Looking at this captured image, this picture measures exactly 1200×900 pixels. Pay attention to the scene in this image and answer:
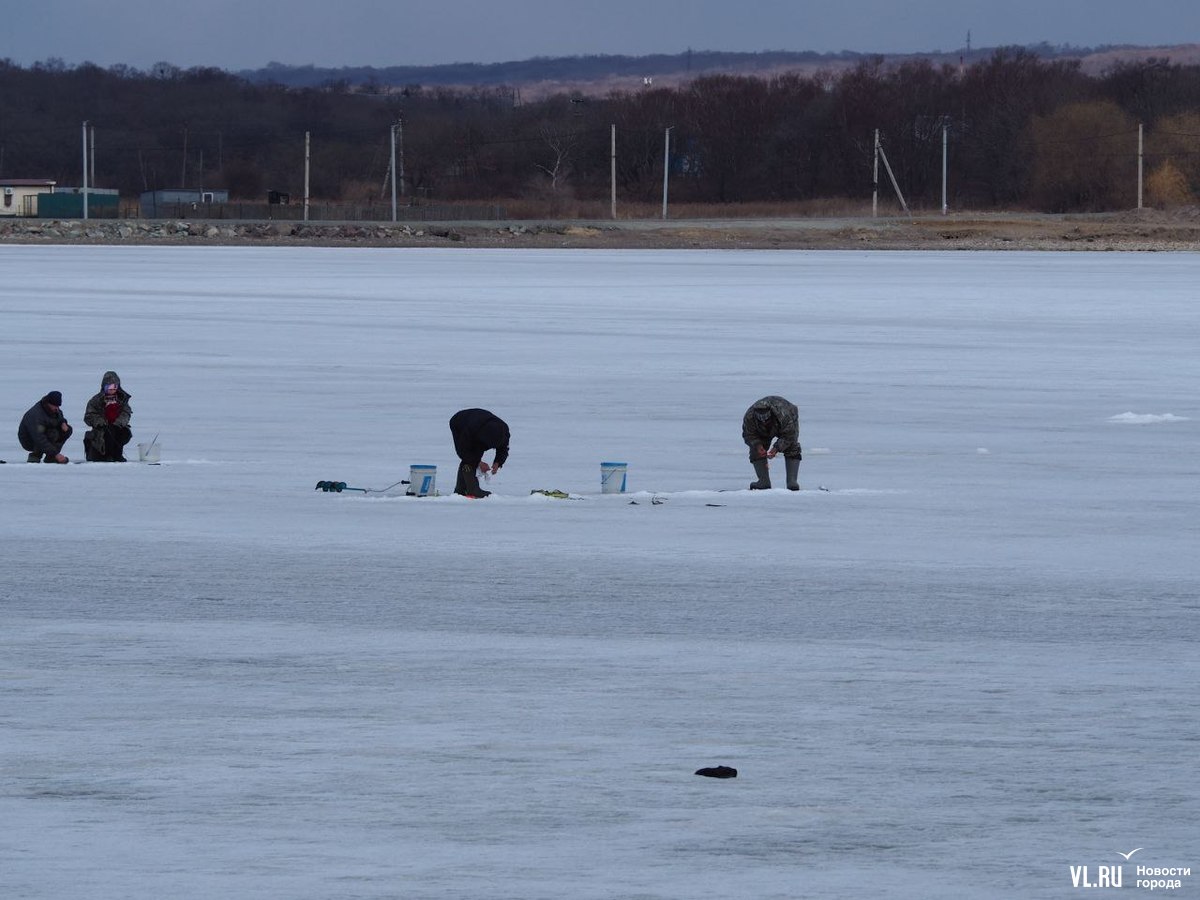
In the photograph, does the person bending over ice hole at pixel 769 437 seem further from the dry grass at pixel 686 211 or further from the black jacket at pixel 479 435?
the dry grass at pixel 686 211

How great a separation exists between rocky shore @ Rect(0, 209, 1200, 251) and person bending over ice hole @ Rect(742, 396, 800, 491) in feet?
158

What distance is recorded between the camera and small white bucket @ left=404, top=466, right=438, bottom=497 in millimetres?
12055

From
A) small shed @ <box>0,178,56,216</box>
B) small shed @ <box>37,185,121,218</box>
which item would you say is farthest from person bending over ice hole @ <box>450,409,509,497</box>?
small shed @ <box>0,178,56,216</box>

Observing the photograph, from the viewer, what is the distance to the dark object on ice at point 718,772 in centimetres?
614

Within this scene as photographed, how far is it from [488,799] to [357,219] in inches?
2940

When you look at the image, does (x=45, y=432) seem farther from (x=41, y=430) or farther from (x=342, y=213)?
(x=342, y=213)

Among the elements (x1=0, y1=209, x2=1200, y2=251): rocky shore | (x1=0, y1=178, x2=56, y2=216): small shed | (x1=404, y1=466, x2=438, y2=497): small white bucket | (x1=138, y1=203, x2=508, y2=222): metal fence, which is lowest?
(x1=404, y1=466, x2=438, y2=497): small white bucket

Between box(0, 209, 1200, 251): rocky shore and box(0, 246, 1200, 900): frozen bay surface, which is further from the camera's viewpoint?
box(0, 209, 1200, 251): rocky shore

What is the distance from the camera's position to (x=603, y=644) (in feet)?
26.3

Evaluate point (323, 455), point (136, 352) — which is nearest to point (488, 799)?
point (323, 455)

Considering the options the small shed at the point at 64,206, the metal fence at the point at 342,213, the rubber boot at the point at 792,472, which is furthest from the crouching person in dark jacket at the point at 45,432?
the small shed at the point at 64,206

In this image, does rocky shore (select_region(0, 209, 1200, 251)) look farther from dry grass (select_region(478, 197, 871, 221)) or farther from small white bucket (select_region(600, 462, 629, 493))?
small white bucket (select_region(600, 462, 629, 493))

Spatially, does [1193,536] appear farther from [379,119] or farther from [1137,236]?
[379,119]

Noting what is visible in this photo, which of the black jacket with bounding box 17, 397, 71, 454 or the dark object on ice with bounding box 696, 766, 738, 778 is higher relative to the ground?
the black jacket with bounding box 17, 397, 71, 454
